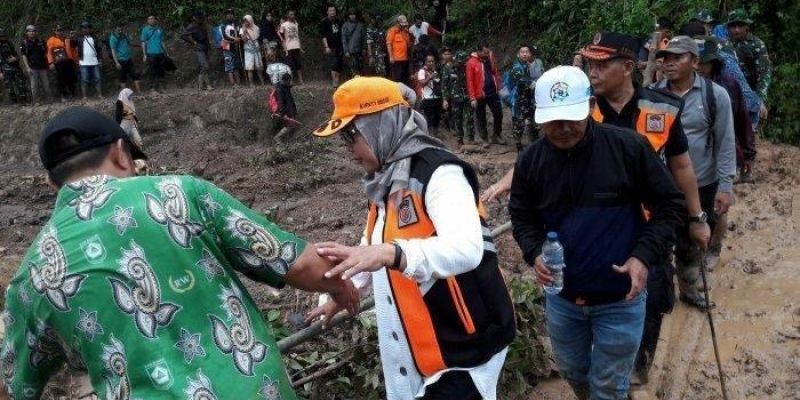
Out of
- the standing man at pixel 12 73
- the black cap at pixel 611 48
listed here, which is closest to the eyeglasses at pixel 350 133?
the black cap at pixel 611 48

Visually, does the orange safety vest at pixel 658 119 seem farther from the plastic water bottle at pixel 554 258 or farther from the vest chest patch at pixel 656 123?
the plastic water bottle at pixel 554 258

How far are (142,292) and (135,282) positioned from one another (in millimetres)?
31

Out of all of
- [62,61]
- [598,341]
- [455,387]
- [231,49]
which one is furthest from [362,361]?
[62,61]

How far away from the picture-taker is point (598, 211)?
303 centimetres

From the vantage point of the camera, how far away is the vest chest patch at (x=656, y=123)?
139 inches

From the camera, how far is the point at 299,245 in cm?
203

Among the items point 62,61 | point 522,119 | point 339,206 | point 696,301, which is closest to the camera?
point 696,301

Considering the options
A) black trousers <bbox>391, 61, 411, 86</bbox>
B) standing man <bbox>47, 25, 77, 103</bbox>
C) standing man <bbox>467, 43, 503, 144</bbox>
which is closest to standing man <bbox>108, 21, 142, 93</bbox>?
standing man <bbox>47, 25, 77, 103</bbox>

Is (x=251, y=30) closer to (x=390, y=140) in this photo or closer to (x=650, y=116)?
(x=650, y=116)

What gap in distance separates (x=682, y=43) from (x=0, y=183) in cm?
1350

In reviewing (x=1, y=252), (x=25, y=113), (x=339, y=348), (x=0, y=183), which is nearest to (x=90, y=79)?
(x=25, y=113)

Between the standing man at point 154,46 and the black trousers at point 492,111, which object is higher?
the standing man at point 154,46

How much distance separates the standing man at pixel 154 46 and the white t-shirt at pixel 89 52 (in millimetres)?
1172

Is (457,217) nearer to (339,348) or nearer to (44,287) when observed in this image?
(44,287)
